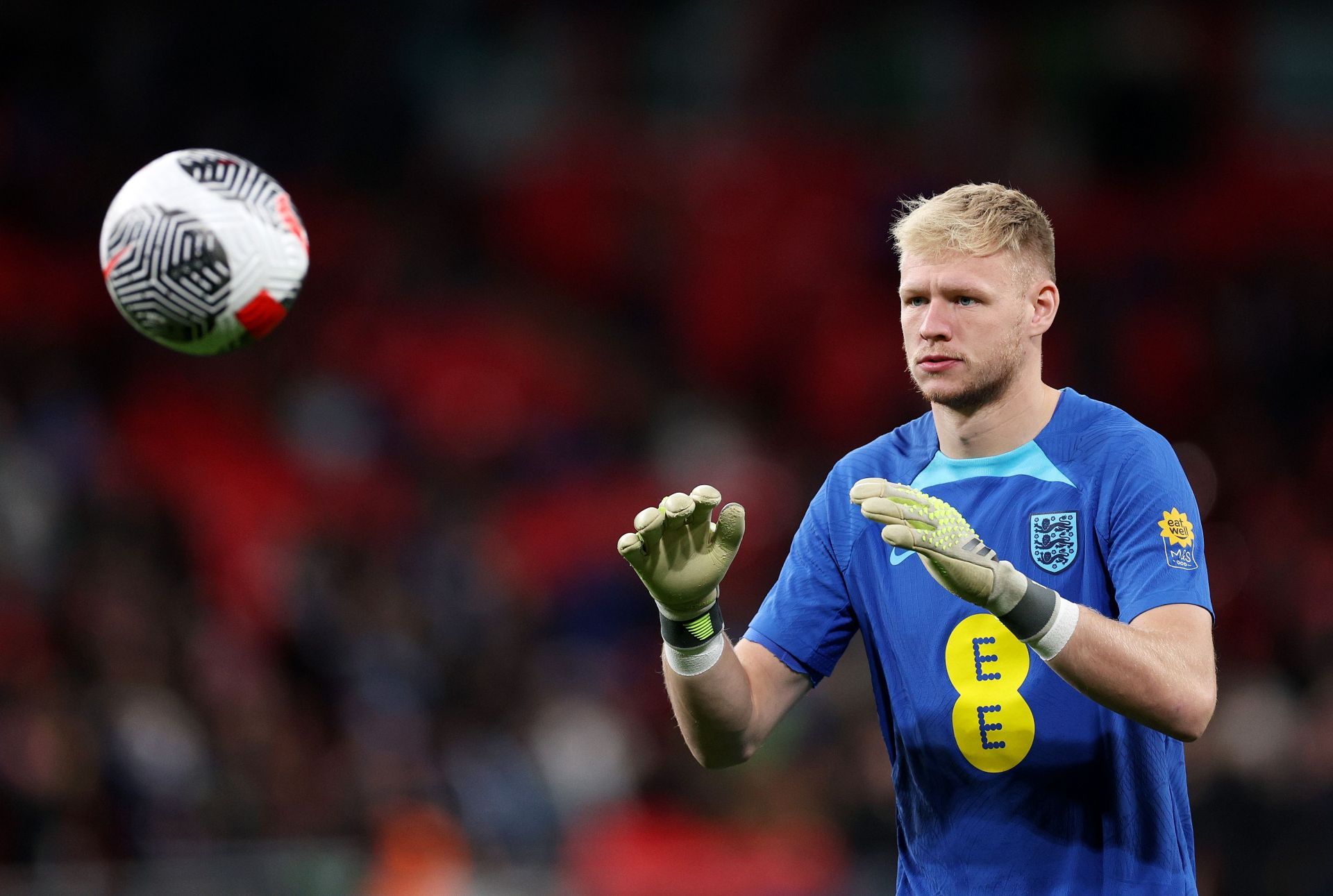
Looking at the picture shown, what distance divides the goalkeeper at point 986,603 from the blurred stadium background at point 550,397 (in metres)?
4.41

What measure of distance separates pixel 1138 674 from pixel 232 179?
247 centimetres

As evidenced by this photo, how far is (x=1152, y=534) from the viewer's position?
3.38 metres

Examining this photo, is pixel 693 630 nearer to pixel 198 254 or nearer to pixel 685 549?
pixel 685 549

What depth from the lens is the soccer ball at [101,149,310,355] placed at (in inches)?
155

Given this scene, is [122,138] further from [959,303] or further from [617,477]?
[959,303]

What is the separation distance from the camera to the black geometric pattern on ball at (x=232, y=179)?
403 cm

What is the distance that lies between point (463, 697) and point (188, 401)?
340 cm

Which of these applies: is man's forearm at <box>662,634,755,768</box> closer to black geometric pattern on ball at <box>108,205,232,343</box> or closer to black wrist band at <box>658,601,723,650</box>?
black wrist band at <box>658,601,723,650</box>

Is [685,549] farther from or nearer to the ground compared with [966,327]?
nearer to the ground

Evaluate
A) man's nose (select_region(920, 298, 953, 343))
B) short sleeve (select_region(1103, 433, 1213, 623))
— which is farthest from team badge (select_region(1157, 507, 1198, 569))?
man's nose (select_region(920, 298, 953, 343))

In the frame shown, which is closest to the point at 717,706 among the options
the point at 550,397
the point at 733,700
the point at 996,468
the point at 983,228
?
the point at 733,700

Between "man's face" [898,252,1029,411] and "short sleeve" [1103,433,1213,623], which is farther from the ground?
"man's face" [898,252,1029,411]

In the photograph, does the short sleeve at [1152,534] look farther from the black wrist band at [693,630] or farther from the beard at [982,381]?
the black wrist band at [693,630]

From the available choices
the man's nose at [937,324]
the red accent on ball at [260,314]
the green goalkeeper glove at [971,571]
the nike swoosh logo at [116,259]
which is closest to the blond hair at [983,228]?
→ the man's nose at [937,324]
